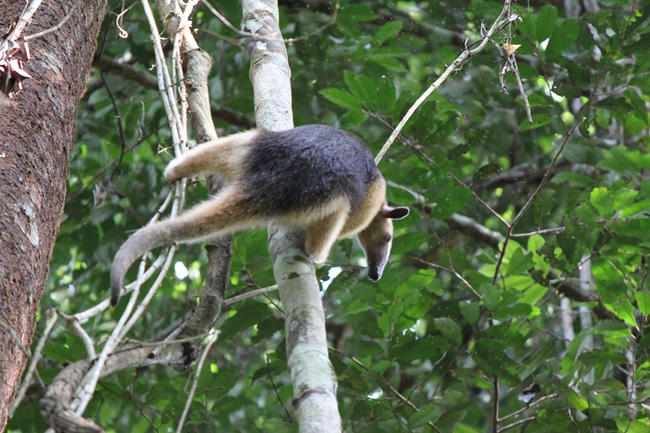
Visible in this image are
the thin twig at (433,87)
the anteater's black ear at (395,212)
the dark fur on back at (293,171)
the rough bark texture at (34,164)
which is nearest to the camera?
the rough bark texture at (34,164)

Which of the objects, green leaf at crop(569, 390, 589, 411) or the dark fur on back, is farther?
green leaf at crop(569, 390, 589, 411)

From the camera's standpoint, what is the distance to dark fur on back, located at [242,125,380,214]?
10.6 feet

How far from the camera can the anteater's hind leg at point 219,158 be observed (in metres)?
3.31

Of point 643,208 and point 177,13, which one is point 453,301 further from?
point 177,13

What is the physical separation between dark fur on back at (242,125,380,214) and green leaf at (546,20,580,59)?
1.85m

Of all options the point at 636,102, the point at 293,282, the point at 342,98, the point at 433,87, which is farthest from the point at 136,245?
the point at 636,102

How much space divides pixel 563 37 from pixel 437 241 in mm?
1454

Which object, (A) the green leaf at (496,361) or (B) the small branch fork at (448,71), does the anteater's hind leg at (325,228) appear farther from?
(A) the green leaf at (496,361)

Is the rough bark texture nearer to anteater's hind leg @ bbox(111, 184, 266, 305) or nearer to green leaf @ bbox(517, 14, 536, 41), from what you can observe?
anteater's hind leg @ bbox(111, 184, 266, 305)

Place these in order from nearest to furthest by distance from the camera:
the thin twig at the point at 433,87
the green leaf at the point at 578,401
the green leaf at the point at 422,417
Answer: the thin twig at the point at 433,87, the green leaf at the point at 422,417, the green leaf at the point at 578,401

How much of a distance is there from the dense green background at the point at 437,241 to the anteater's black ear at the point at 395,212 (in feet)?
0.37

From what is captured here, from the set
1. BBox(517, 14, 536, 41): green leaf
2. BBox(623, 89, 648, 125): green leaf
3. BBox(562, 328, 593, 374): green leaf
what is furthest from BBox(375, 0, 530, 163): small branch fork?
BBox(623, 89, 648, 125): green leaf

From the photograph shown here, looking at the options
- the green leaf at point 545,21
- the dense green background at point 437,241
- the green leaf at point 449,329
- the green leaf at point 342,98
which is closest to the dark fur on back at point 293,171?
the dense green background at point 437,241

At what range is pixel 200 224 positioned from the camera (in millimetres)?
3021
